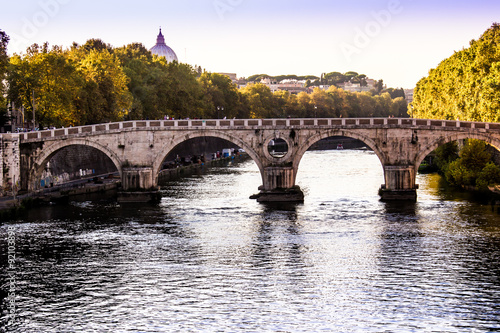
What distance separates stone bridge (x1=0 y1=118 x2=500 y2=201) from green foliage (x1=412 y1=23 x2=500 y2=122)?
951cm

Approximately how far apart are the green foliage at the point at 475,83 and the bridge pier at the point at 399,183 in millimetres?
13755

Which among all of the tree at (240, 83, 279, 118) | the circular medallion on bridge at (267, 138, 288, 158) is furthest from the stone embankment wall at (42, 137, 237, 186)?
the tree at (240, 83, 279, 118)

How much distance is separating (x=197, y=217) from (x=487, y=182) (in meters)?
30.0

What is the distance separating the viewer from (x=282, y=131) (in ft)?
216

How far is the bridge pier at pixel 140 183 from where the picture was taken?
6494 cm

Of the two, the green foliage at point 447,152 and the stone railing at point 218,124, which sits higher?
the stone railing at point 218,124

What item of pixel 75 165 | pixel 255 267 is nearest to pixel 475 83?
pixel 75 165

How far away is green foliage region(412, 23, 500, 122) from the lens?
73062 millimetres

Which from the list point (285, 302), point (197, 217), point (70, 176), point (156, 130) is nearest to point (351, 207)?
point (197, 217)

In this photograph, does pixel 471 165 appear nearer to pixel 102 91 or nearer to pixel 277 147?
pixel 102 91

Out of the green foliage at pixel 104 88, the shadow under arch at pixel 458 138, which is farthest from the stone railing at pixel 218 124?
the green foliage at pixel 104 88

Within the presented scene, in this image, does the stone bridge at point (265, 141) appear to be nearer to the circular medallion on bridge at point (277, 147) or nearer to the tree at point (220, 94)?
the tree at point (220, 94)

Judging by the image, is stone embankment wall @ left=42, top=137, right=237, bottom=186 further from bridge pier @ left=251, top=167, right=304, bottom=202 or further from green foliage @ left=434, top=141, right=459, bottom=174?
green foliage @ left=434, top=141, right=459, bottom=174

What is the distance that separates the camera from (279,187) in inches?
2552
